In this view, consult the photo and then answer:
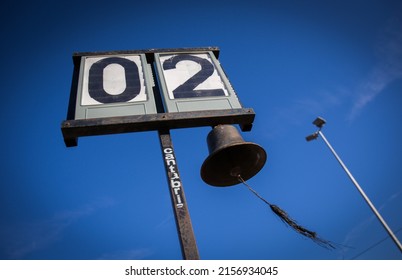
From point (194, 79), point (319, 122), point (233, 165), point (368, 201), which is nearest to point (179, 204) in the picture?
point (233, 165)

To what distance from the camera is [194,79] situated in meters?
3.91

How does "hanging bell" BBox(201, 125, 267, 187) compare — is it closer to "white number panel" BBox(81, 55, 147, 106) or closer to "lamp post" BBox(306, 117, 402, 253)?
"white number panel" BBox(81, 55, 147, 106)

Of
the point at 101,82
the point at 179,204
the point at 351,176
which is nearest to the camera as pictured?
the point at 179,204

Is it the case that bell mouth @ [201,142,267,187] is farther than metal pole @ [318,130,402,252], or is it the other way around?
metal pole @ [318,130,402,252]

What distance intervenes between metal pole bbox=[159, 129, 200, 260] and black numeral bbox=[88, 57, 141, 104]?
909mm

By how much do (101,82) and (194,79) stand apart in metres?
1.29

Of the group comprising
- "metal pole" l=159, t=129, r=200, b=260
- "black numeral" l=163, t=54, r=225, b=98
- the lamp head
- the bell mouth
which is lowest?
"metal pole" l=159, t=129, r=200, b=260

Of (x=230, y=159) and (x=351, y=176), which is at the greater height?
(x=351, y=176)

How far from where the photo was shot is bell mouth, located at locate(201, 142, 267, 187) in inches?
133

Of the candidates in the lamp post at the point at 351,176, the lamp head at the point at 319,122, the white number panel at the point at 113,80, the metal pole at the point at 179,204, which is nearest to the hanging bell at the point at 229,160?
the metal pole at the point at 179,204

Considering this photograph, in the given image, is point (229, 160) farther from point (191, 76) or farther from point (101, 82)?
point (101, 82)

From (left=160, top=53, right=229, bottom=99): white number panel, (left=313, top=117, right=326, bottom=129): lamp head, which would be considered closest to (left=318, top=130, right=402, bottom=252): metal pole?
(left=313, top=117, right=326, bottom=129): lamp head

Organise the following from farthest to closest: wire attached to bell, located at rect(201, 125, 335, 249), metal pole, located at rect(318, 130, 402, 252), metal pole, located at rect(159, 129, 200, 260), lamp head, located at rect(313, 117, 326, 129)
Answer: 1. lamp head, located at rect(313, 117, 326, 129)
2. metal pole, located at rect(318, 130, 402, 252)
3. wire attached to bell, located at rect(201, 125, 335, 249)
4. metal pole, located at rect(159, 129, 200, 260)

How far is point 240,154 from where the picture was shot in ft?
11.4
